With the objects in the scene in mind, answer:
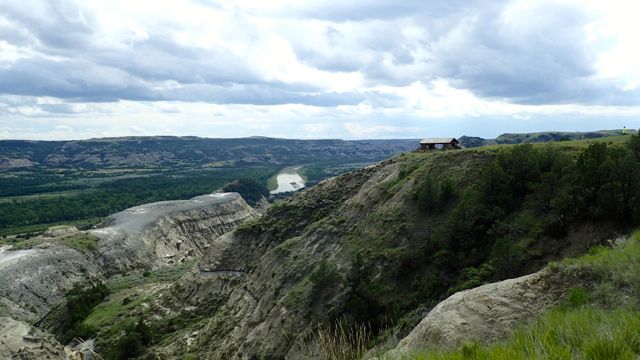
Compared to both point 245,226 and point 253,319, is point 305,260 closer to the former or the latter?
point 253,319

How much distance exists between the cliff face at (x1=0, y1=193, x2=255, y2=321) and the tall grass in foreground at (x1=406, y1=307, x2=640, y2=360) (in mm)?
75313

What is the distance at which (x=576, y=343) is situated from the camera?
745 centimetres

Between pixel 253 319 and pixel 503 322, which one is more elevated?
pixel 503 322

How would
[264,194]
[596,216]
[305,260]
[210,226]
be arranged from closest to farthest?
[596,216]
[305,260]
[210,226]
[264,194]

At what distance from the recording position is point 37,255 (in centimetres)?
8344

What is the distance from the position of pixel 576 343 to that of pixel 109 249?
102 meters

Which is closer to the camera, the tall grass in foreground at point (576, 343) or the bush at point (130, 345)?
the tall grass in foreground at point (576, 343)

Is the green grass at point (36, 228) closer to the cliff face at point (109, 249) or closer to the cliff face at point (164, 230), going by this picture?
the cliff face at point (164, 230)

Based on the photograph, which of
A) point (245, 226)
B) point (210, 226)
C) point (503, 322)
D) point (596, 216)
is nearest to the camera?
point (503, 322)

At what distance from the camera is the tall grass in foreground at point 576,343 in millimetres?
6816

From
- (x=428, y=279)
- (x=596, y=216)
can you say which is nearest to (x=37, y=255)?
(x=428, y=279)

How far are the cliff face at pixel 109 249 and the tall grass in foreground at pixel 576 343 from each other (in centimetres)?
7531

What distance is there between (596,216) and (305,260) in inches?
989

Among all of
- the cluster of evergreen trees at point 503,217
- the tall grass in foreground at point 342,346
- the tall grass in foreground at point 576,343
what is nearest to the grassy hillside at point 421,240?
the cluster of evergreen trees at point 503,217
